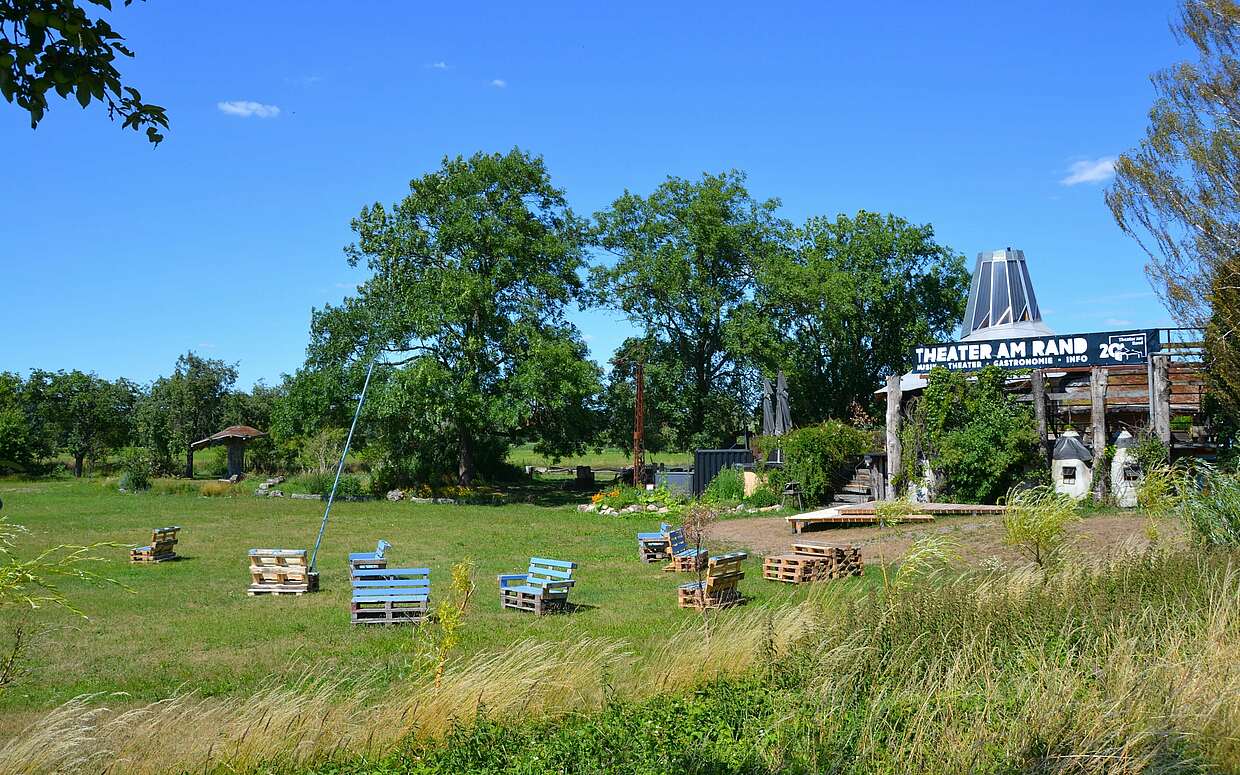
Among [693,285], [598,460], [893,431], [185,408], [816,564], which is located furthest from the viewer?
[598,460]

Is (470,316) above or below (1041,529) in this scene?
above

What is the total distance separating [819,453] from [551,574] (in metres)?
13.4

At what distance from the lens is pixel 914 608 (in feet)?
24.9

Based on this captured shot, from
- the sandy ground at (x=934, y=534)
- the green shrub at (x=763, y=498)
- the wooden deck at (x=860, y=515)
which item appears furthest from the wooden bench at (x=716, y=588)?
the green shrub at (x=763, y=498)

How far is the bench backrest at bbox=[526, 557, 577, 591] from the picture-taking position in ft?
38.9

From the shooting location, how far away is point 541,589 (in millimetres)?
11688

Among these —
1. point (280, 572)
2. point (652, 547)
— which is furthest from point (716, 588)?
point (280, 572)

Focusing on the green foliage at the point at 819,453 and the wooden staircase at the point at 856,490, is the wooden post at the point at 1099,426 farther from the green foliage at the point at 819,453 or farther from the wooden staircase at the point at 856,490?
the green foliage at the point at 819,453

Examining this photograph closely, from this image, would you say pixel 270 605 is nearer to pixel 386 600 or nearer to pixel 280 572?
pixel 280 572

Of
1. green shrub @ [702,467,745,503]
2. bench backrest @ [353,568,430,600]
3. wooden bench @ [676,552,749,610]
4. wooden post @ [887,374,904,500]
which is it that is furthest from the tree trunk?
wooden bench @ [676,552,749,610]

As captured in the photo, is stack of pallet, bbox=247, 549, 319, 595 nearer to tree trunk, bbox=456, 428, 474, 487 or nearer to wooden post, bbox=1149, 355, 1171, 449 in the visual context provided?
wooden post, bbox=1149, 355, 1171, 449

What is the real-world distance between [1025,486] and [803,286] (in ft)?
60.0

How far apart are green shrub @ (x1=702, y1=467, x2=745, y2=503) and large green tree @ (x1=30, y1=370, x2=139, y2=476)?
131ft

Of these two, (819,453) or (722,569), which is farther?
(819,453)
